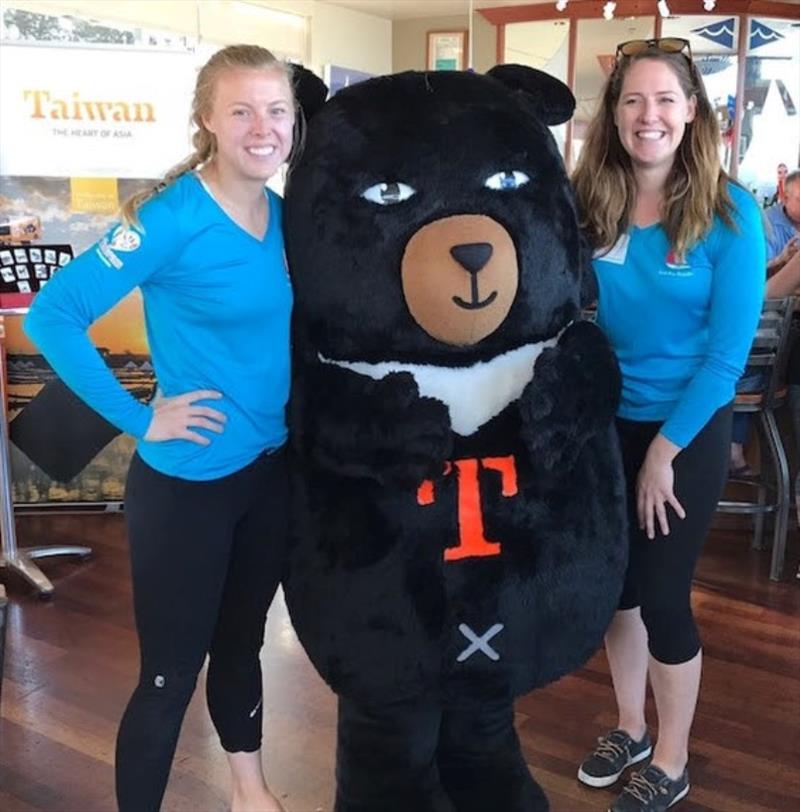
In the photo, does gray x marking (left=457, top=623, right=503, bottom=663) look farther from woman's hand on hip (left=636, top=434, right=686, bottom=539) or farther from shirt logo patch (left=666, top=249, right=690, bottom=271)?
shirt logo patch (left=666, top=249, right=690, bottom=271)

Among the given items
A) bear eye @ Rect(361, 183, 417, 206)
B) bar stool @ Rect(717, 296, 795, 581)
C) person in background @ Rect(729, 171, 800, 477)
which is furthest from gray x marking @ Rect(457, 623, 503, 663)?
bar stool @ Rect(717, 296, 795, 581)

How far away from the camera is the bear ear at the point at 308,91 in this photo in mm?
1547

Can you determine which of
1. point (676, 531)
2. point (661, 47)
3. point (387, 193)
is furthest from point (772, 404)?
point (387, 193)

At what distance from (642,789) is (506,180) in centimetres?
122

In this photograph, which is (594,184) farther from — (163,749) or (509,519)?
(163,749)

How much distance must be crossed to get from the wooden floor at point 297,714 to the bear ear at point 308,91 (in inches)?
52.2

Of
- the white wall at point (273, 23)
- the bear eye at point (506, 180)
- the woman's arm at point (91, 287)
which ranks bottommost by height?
the woman's arm at point (91, 287)

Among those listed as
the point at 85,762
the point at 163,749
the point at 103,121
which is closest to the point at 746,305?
the point at 163,749

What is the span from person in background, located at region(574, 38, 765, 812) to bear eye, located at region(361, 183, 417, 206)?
405 millimetres

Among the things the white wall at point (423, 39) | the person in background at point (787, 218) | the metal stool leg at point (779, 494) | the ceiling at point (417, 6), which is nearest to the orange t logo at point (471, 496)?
the metal stool leg at point (779, 494)

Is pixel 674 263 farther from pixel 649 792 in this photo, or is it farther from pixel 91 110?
pixel 91 110

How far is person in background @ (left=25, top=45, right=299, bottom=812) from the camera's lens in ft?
4.55

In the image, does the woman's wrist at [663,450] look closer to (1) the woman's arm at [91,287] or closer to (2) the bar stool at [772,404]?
(1) the woman's arm at [91,287]

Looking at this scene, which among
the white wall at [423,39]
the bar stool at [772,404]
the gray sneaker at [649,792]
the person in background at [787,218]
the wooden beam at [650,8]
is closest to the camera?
the gray sneaker at [649,792]
